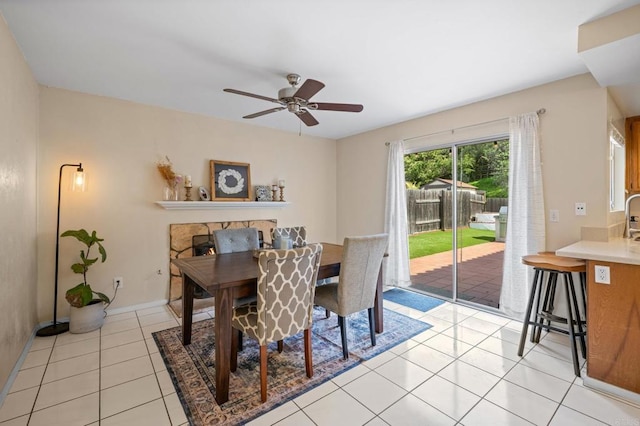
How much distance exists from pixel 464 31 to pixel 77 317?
4231 millimetres

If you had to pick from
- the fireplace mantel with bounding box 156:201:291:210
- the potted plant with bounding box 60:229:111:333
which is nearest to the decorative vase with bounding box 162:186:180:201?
the fireplace mantel with bounding box 156:201:291:210

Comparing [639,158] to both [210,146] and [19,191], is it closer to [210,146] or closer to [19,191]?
[210,146]

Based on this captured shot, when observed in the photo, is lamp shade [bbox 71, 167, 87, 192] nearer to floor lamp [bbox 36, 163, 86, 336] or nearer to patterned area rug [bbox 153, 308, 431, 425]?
floor lamp [bbox 36, 163, 86, 336]

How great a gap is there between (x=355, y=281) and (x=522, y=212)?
2031 millimetres

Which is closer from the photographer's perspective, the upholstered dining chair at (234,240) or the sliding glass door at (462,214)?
the upholstered dining chair at (234,240)

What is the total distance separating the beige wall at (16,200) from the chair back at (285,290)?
5.78ft

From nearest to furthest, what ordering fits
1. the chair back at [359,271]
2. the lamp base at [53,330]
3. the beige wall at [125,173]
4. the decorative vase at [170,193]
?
1. the chair back at [359,271]
2. the lamp base at [53,330]
3. the beige wall at [125,173]
4. the decorative vase at [170,193]

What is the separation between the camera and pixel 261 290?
187 centimetres

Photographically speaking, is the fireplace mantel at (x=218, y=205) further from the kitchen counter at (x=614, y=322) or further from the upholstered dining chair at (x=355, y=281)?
the kitchen counter at (x=614, y=322)

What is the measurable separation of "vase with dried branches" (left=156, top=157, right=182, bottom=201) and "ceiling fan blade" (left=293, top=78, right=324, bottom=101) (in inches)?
84.3

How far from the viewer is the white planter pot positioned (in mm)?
2832

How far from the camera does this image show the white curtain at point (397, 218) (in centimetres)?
423

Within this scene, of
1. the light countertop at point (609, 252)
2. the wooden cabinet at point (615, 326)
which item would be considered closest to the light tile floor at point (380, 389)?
the wooden cabinet at point (615, 326)

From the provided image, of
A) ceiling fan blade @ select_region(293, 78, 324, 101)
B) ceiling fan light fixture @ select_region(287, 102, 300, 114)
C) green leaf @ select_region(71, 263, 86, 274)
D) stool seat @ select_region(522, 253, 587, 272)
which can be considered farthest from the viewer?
green leaf @ select_region(71, 263, 86, 274)
